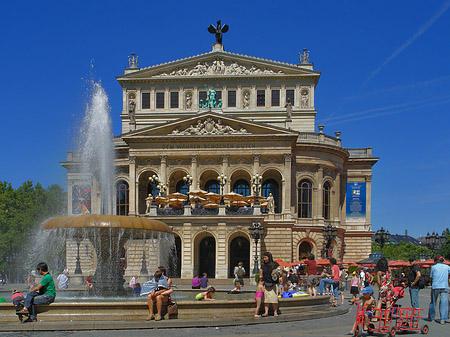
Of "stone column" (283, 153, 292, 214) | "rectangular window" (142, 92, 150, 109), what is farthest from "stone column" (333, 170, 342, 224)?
"rectangular window" (142, 92, 150, 109)

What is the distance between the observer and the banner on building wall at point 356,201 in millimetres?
63125

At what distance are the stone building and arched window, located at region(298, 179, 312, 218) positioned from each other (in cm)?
10

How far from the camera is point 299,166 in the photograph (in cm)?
5834

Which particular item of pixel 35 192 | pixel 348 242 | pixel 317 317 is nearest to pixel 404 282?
pixel 317 317

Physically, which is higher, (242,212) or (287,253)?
(242,212)

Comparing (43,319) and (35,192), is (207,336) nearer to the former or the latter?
(43,319)

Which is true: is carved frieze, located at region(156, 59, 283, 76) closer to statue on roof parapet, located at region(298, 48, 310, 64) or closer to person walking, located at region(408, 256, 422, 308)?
statue on roof parapet, located at region(298, 48, 310, 64)

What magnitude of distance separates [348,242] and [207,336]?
2028 inches

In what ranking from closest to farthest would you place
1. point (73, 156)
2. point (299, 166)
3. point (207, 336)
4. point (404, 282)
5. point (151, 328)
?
point (207, 336) < point (151, 328) < point (404, 282) < point (299, 166) < point (73, 156)

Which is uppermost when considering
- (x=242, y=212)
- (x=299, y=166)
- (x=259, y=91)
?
(x=259, y=91)

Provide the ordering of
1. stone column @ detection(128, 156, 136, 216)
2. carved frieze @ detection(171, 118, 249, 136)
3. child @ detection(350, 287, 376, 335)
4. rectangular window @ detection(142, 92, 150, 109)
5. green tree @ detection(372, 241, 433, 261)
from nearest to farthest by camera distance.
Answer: child @ detection(350, 287, 376, 335), carved frieze @ detection(171, 118, 249, 136), stone column @ detection(128, 156, 136, 216), rectangular window @ detection(142, 92, 150, 109), green tree @ detection(372, 241, 433, 261)

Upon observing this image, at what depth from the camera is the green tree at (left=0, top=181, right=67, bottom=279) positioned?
56250 mm

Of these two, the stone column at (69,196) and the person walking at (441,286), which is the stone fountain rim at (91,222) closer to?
the person walking at (441,286)

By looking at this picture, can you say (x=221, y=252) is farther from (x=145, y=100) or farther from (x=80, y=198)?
(x=145, y=100)
